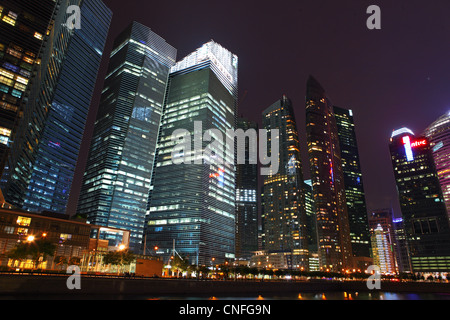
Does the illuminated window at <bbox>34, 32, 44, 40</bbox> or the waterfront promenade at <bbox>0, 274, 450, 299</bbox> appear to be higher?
the illuminated window at <bbox>34, 32, 44, 40</bbox>

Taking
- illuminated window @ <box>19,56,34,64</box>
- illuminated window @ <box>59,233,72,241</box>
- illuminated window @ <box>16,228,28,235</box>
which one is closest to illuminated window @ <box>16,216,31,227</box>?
illuminated window @ <box>16,228,28,235</box>

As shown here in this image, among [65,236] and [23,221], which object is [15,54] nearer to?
[23,221]

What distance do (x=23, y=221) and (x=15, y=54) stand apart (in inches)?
3134

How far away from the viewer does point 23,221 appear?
9200 centimetres

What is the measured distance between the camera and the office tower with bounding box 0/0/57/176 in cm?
12362

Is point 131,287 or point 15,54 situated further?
point 15,54

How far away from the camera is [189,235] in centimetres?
19688

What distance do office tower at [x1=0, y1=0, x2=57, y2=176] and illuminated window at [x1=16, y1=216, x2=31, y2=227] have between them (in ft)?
137

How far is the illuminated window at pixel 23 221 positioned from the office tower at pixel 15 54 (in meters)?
41.8

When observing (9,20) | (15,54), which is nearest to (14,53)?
(15,54)

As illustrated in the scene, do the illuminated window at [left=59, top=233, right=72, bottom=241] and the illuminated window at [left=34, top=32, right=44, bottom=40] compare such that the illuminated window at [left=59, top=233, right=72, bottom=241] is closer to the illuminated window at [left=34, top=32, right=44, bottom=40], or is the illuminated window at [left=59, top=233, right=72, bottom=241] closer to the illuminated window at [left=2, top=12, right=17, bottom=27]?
the illuminated window at [left=34, top=32, right=44, bottom=40]

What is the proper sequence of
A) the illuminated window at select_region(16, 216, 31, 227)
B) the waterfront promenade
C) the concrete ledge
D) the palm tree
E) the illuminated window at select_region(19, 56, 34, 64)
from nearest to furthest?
the waterfront promenade → the concrete ledge → the illuminated window at select_region(16, 216, 31, 227) → the palm tree → the illuminated window at select_region(19, 56, 34, 64)

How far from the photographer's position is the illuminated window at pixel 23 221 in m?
91.2
